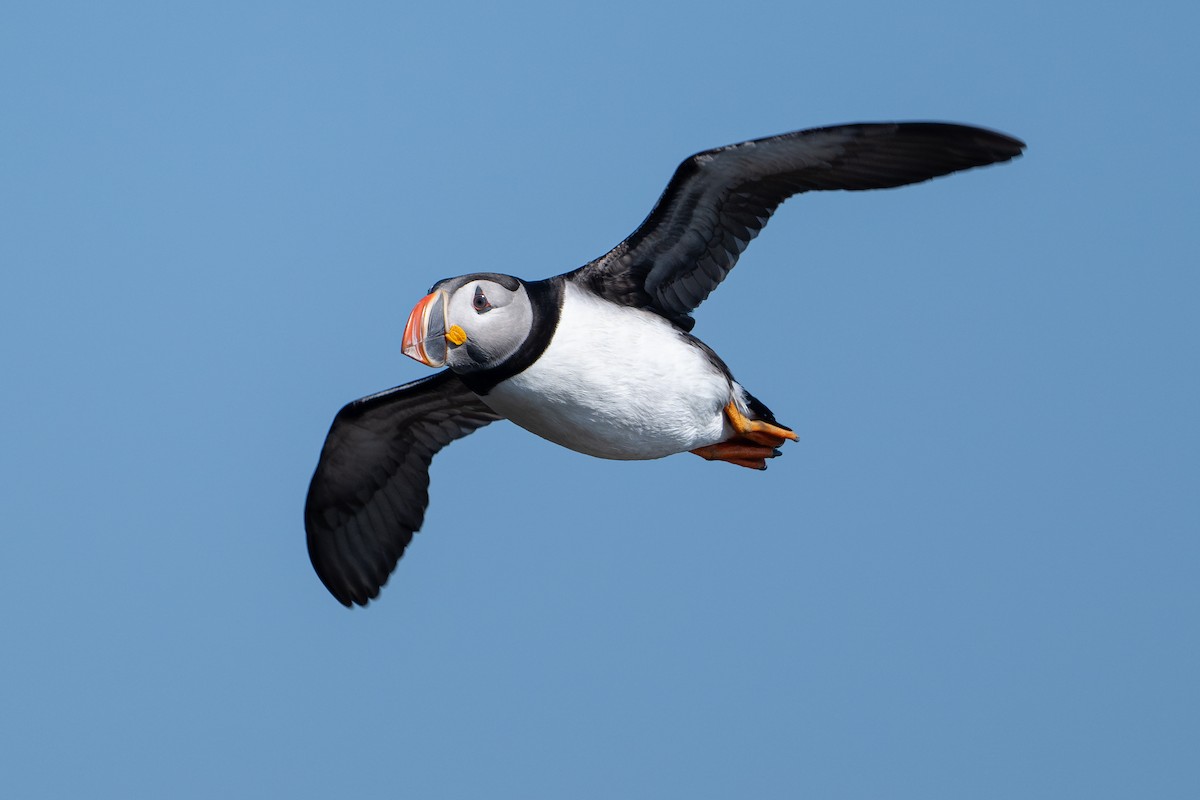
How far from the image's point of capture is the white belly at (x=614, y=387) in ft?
29.1

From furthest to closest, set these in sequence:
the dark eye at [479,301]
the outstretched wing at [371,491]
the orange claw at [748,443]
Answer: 1. the outstretched wing at [371,491]
2. the orange claw at [748,443]
3. the dark eye at [479,301]

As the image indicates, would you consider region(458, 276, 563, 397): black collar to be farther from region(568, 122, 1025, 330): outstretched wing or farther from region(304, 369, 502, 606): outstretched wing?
region(304, 369, 502, 606): outstretched wing

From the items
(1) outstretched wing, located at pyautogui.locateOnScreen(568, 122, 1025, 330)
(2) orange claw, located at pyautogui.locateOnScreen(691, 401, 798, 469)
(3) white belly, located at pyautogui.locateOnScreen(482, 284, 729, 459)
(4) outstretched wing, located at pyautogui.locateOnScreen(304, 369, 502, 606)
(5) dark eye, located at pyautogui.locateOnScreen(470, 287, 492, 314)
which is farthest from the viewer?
(4) outstretched wing, located at pyautogui.locateOnScreen(304, 369, 502, 606)

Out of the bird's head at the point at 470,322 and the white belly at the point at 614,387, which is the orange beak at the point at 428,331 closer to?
the bird's head at the point at 470,322

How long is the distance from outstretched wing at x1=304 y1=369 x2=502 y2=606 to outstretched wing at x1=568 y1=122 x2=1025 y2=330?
2159 millimetres

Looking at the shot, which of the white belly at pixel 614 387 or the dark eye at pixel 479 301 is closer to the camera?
the dark eye at pixel 479 301

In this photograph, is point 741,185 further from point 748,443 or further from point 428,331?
point 428,331

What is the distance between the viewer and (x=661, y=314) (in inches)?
378

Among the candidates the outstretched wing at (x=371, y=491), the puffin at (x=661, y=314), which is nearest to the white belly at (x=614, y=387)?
the puffin at (x=661, y=314)

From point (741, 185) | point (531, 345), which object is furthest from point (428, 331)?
point (741, 185)

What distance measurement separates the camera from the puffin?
8539 mm

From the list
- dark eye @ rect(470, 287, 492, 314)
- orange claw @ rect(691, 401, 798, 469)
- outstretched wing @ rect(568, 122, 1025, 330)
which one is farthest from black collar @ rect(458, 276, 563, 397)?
orange claw @ rect(691, 401, 798, 469)

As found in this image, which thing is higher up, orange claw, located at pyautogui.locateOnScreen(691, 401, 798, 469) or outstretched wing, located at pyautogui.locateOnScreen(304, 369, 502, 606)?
orange claw, located at pyautogui.locateOnScreen(691, 401, 798, 469)

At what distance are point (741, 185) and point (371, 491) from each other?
3835 millimetres
